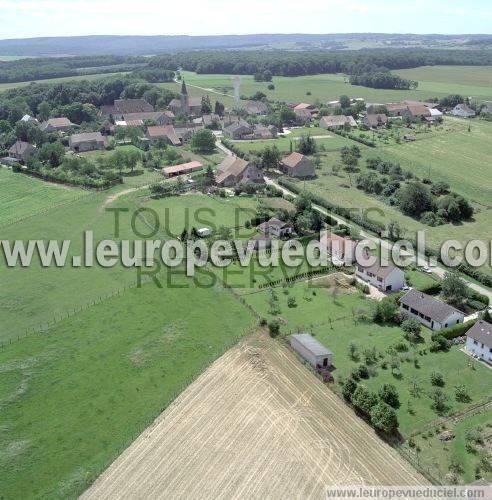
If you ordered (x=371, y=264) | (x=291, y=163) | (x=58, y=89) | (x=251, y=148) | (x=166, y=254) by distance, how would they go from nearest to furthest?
(x=371, y=264) → (x=166, y=254) → (x=291, y=163) → (x=251, y=148) → (x=58, y=89)

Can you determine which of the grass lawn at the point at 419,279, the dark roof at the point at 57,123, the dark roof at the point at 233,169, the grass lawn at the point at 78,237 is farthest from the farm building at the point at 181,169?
the grass lawn at the point at 419,279

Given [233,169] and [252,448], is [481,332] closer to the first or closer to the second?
[252,448]

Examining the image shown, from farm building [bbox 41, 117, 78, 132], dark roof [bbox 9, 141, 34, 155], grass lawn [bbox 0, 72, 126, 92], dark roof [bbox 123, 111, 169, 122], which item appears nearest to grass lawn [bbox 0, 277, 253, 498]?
dark roof [bbox 9, 141, 34, 155]

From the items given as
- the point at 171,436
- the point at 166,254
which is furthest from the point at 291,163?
the point at 171,436

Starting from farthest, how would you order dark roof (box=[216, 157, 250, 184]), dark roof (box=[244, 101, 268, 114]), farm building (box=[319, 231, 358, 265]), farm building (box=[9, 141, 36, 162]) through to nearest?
dark roof (box=[244, 101, 268, 114]) < farm building (box=[9, 141, 36, 162]) < dark roof (box=[216, 157, 250, 184]) < farm building (box=[319, 231, 358, 265])

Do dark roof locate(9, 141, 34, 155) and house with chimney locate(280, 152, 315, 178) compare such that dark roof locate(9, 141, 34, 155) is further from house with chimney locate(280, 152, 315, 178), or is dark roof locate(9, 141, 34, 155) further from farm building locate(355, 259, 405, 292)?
farm building locate(355, 259, 405, 292)

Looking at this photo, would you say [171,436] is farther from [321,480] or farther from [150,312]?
[150,312]
